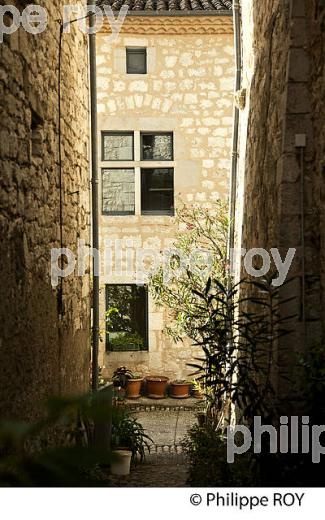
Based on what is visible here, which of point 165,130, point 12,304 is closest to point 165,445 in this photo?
point 12,304

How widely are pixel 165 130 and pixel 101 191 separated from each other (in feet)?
4.80

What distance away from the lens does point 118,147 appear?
11039 millimetres

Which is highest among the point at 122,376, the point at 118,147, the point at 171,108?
the point at 171,108

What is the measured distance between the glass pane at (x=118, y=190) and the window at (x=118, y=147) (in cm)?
22

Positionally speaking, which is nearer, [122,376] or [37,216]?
[37,216]

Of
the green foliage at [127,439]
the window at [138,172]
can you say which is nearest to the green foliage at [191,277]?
the green foliage at [127,439]

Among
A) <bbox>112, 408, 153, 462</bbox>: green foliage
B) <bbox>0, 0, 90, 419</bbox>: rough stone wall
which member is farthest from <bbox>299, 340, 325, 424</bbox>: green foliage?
<bbox>112, 408, 153, 462</bbox>: green foliage

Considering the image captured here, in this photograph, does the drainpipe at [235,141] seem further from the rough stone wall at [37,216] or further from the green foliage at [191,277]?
the rough stone wall at [37,216]

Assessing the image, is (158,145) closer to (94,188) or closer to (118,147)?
(118,147)

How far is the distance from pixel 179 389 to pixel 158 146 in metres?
4.00

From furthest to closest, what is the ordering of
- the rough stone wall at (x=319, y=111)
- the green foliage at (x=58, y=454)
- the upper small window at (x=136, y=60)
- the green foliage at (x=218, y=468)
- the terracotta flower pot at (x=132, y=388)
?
the upper small window at (x=136, y=60) → the terracotta flower pot at (x=132, y=388) → the rough stone wall at (x=319, y=111) → the green foliage at (x=218, y=468) → the green foliage at (x=58, y=454)

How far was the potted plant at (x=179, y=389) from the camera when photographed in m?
10.3

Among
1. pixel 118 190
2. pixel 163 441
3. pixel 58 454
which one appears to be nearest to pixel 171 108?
pixel 118 190

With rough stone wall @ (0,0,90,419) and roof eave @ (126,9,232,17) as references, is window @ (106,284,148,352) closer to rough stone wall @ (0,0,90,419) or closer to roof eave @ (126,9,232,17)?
roof eave @ (126,9,232,17)
